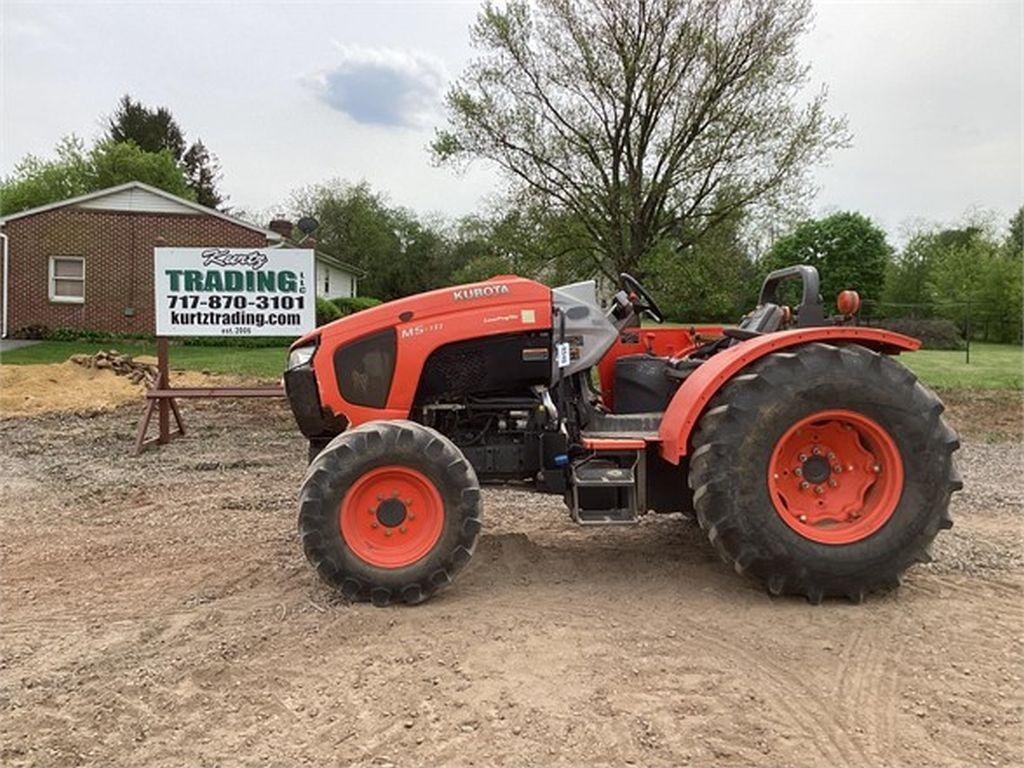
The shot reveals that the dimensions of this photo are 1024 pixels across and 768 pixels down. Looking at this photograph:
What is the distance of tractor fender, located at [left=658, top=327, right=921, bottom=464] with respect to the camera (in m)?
3.86

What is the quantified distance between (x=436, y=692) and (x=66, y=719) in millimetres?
1266

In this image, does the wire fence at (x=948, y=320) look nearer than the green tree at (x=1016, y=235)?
Yes

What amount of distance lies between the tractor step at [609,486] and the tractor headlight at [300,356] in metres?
1.54

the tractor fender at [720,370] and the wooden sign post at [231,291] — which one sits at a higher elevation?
the wooden sign post at [231,291]

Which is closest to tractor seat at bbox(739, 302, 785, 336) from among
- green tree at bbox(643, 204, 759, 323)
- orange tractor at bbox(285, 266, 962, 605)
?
orange tractor at bbox(285, 266, 962, 605)

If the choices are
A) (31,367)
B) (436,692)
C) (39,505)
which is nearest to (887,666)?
(436,692)

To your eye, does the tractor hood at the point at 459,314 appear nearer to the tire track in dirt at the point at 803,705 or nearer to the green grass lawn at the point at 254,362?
the tire track in dirt at the point at 803,705

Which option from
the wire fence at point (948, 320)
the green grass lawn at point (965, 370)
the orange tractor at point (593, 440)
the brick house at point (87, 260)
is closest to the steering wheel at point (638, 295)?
the orange tractor at point (593, 440)

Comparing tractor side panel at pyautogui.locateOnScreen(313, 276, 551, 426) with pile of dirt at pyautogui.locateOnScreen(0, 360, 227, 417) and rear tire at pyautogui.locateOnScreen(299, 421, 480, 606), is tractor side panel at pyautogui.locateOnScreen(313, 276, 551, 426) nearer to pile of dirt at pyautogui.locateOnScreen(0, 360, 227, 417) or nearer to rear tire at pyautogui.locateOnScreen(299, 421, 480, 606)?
rear tire at pyautogui.locateOnScreen(299, 421, 480, 606)

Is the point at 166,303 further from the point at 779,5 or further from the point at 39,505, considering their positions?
the point at 779,5

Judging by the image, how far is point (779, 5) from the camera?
50.3ft

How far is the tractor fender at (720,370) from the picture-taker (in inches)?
152

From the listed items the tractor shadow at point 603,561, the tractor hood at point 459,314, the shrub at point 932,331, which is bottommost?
the tractor shadow at point 603,561

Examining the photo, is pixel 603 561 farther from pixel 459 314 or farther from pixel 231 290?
pixel 231 290
